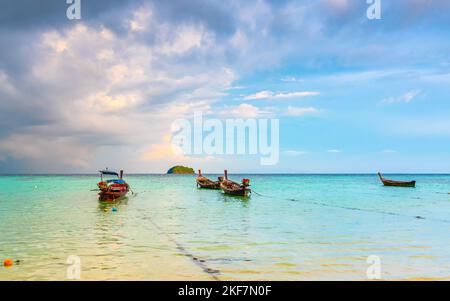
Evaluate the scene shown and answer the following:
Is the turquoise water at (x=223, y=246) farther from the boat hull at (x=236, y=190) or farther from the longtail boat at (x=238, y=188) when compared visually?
the boat hull at (x=236, y=190)

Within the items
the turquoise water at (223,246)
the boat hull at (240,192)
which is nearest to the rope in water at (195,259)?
the turquoise water at (223,246)

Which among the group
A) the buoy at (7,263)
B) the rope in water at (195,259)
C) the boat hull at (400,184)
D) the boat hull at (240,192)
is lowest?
the boat hull at (400,184)

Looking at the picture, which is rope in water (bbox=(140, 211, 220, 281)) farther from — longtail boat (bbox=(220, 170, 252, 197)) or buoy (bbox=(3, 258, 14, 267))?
longtail boat (bbox=(220, 170, 252, 197))

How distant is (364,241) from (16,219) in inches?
979

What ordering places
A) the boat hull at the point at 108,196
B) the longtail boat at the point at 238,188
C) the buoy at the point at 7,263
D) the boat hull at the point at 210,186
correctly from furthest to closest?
1. the boat hull at the point at 210,186
2. the longtail boat at the point at 238,188
3. the boat hull at the point at 108,196
4. the buoy at the point at 7,263

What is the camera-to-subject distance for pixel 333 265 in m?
15.1

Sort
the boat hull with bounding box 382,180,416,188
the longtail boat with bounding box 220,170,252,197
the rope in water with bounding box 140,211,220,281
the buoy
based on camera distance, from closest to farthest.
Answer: the rope in water with bounding box 140,211,220,281
the buoy
the longtail boat with bounding box 220,170,252,197
the boat hull with bounding box 382,180,416,188

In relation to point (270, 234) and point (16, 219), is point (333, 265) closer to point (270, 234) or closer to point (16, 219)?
point (270, 234)

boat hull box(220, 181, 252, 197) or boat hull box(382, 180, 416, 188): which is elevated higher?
boat hull box(220, 181, 252, 197)

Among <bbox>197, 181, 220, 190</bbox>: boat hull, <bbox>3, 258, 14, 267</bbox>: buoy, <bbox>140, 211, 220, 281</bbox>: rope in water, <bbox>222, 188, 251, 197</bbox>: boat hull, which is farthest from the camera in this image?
<bbox>197, 181, 220, 190</bbox>: boat hull

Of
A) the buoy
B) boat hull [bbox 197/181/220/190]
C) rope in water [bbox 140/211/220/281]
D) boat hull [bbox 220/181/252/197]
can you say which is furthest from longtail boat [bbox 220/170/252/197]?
the buoy
